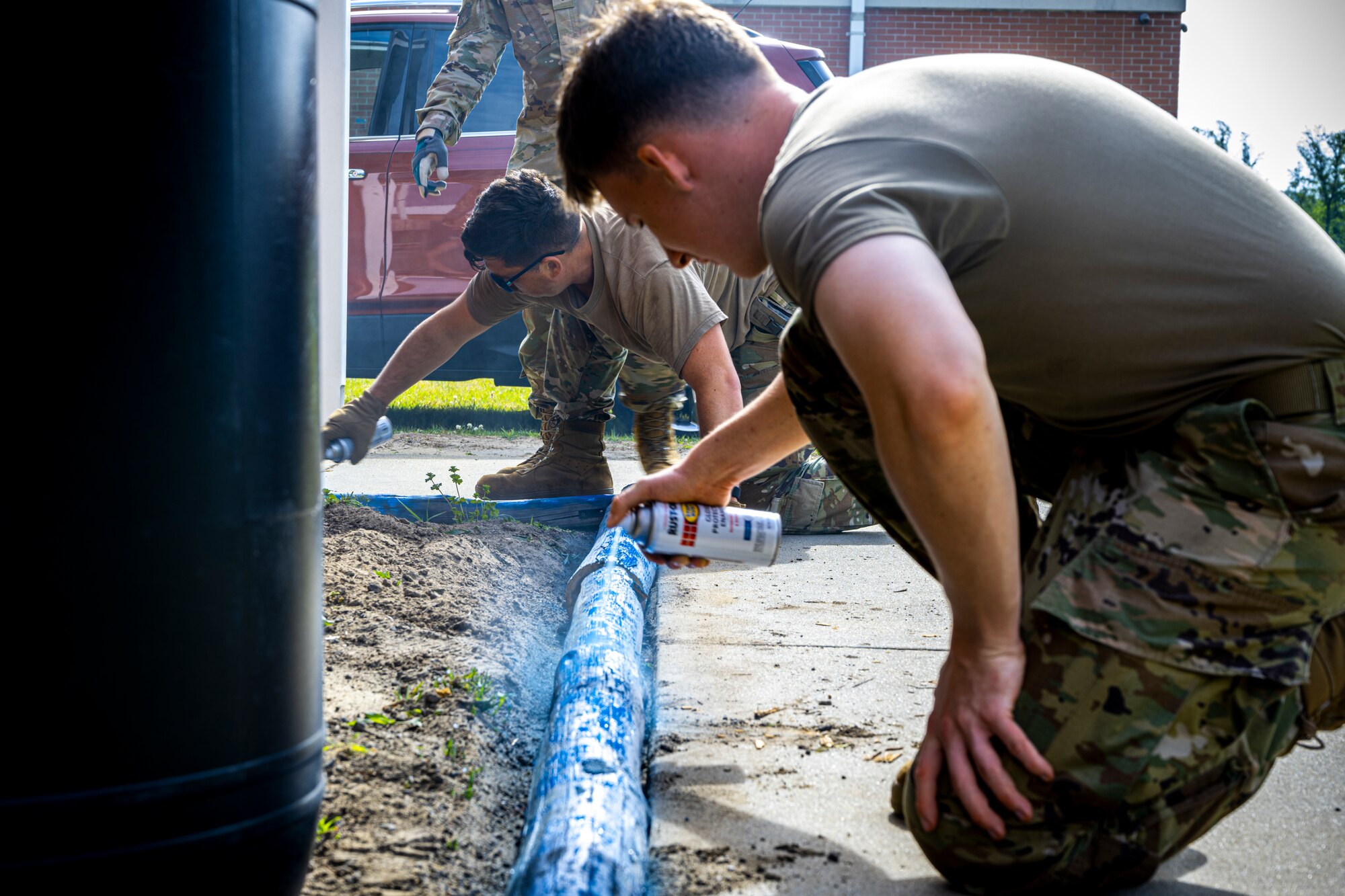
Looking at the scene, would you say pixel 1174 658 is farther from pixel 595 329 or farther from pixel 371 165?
pixel 371 165

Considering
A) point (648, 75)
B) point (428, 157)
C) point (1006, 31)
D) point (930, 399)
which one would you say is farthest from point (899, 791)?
point (1006, 31)

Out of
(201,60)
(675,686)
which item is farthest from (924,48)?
(201,60)

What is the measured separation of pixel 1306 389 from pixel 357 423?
9.46 feet

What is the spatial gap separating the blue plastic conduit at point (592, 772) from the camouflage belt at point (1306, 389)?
1012 mm

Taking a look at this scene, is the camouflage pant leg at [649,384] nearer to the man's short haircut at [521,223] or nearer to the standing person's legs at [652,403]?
the standing person's legs at [652,403]

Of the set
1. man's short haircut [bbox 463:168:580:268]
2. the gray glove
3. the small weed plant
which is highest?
the gray glove

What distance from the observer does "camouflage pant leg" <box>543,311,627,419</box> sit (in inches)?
169

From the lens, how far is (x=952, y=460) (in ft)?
4.10

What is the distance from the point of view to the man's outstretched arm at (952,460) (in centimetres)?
121

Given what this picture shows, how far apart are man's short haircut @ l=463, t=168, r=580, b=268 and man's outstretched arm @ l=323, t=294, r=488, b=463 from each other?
35 centimetres

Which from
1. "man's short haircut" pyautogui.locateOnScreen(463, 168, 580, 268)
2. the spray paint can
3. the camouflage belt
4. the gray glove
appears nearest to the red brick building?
the gray glove

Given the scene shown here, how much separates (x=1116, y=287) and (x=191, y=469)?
3.63ft

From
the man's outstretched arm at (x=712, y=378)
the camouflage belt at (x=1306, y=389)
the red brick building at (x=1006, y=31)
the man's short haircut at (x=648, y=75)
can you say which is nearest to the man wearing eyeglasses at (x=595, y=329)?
the man's outstretched arm at (x=712, y=378)

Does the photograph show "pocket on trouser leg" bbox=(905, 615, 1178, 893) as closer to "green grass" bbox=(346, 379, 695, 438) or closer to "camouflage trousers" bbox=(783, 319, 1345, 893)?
"camouflage trousers" bbox=(783, 319, 1345, 893)
